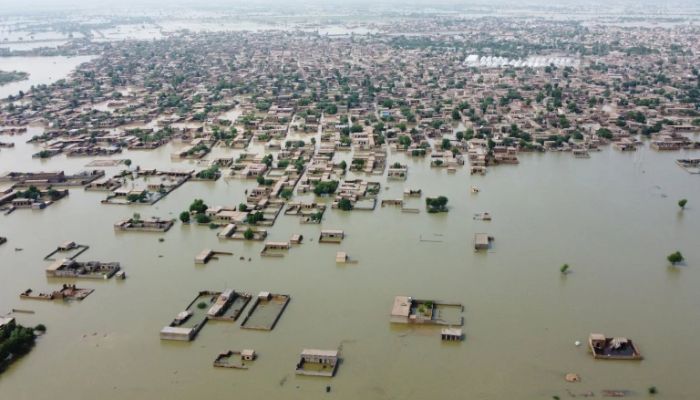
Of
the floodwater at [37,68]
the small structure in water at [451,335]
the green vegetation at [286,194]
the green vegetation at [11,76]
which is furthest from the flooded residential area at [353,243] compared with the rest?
the green vegetation at [11,76]

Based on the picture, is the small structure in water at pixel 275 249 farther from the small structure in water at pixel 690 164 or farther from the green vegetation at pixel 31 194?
the small structure in water at pixel 690 164

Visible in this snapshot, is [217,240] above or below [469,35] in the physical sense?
below

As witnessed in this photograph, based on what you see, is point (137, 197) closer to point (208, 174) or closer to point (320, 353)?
point (208, 174)

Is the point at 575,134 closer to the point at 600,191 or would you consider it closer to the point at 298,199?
the point at 600,191

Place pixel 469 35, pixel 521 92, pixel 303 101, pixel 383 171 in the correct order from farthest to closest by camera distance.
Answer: pixel 469 35 < pixel 521 92 < pixel 303 101 < pixel 383 171

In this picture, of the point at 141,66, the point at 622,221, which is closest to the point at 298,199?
the point at 622,221

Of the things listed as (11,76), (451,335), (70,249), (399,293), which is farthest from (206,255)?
(11,76)

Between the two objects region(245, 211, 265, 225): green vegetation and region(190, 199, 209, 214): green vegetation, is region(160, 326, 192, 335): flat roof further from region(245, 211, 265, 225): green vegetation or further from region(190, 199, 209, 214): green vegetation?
region(190, 199, 209, 214): green vegetation
